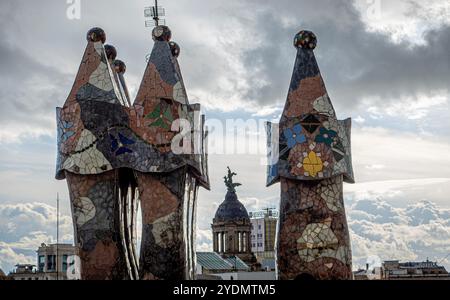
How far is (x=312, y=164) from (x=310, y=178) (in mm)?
383

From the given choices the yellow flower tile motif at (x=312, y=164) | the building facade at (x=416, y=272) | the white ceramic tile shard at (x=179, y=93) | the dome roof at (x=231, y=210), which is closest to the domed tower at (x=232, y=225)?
the dome roof at (x=231, y=210)

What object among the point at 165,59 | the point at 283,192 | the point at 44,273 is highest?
the point at 165,59

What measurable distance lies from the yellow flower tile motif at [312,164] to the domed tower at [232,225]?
19521 mm

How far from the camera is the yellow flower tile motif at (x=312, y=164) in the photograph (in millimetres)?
21875

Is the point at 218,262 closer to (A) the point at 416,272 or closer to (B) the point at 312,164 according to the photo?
(A) the point at 416,272

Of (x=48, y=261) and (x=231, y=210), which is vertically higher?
(x=231, y=210)

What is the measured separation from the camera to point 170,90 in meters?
23.1

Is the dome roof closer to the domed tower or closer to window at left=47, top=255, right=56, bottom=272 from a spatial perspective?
the domed tower

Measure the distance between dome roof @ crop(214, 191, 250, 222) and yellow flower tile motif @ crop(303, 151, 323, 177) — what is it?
2042 centimetres

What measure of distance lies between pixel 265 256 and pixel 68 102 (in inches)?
1267

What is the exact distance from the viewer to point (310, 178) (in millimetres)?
21828

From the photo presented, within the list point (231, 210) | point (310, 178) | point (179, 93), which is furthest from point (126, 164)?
point (231, 210)

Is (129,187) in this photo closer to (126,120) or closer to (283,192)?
(126,120)
